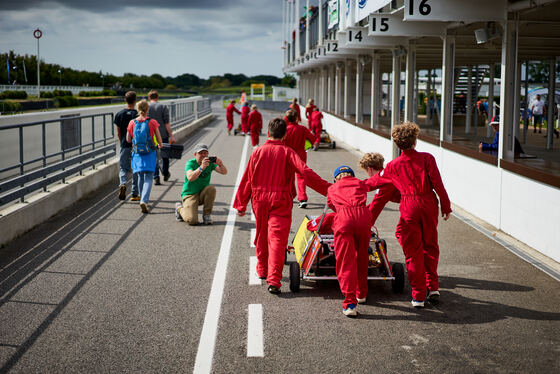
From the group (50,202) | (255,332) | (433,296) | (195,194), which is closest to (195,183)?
(195,194)

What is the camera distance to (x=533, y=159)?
41.6 ft

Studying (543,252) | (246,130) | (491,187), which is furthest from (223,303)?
(246,130)

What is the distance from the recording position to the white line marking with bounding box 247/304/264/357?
209 inches

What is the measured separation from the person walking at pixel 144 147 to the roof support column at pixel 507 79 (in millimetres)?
5689

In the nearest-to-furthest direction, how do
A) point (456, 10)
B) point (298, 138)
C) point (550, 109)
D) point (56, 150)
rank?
point (456, 10)
point (56, 150)
point (298, 138)
point (550, 109)

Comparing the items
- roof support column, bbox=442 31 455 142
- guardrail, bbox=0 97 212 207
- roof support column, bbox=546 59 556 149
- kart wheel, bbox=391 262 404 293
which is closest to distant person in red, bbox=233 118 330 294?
kart wheel, bbox=391 262 404 293

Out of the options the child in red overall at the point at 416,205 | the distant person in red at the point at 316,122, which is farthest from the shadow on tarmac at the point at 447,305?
the distant person in red at the point at 316,122

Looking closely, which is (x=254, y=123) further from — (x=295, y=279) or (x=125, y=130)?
(x=295, y=279)

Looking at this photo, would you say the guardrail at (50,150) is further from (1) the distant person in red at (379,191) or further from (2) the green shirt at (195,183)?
(1) the distant person in red at (379,191)

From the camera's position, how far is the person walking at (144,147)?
1185 centimetres

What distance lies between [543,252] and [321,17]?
84.7 ft

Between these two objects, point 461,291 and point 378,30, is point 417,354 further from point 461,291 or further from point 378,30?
point 378,30

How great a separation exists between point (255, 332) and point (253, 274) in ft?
6.62

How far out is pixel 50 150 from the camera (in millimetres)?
11922
